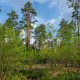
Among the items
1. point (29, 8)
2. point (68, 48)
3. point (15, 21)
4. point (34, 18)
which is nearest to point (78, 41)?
point (68, 48)

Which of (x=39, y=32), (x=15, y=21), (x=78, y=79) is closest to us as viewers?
(x=78, y=79)

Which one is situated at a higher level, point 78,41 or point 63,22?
point 63,22

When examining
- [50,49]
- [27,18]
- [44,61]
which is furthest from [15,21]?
[50,49]

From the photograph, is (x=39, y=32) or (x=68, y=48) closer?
(x=68, y=48)

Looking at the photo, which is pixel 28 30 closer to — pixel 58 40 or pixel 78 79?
pixel 58 40

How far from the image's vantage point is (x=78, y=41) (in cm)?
888

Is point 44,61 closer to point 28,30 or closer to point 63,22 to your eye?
point 28,30

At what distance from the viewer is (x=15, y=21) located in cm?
2123

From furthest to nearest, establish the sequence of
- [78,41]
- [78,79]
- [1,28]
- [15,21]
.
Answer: [15,21], [78,41], [78,79], [1,28]

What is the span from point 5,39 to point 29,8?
14.7m

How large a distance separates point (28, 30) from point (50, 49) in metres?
9.06

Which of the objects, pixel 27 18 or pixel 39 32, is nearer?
pixel 27 18

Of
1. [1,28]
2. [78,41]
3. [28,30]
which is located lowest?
[78,41]

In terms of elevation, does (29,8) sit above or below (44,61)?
above
